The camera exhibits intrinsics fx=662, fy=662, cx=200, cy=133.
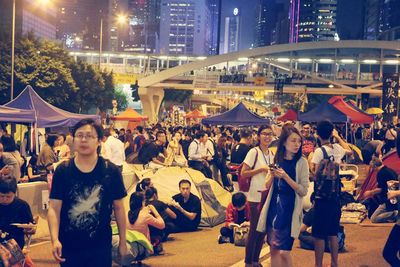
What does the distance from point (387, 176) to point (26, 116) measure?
8.01m

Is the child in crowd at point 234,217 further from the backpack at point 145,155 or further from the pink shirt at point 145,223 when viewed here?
the backpack at point 145,155

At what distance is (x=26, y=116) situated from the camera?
1431 centimetres

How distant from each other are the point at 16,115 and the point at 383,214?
7622 mm

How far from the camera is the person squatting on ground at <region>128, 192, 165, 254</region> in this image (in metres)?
8.68

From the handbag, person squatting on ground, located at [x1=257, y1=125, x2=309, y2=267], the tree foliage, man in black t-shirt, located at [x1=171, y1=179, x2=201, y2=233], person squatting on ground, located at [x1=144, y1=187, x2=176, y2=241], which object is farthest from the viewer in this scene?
the tree foliage

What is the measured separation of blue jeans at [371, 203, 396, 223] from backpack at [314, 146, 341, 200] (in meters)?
3.72

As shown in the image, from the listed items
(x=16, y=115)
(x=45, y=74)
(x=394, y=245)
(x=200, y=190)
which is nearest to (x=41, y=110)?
(x=16, y=115)

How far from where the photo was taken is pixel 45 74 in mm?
40156

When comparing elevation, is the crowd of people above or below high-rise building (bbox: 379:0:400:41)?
below

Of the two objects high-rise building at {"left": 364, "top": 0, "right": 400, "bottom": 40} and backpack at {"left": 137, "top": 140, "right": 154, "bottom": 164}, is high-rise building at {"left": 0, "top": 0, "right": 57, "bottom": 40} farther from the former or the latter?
backpack at {"left": 137, "top": 140, "right": 154, "bottom": 164}

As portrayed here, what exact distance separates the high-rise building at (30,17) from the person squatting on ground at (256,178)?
7678cm

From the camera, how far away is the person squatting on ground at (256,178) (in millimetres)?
7527

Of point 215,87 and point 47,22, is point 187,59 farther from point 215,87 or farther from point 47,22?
point 47,22

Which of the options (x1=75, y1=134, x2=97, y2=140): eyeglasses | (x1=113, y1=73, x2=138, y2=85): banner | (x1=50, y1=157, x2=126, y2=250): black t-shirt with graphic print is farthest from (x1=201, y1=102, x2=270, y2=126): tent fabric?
(x1=113, y1=73, x2=138, y2=85): banner
